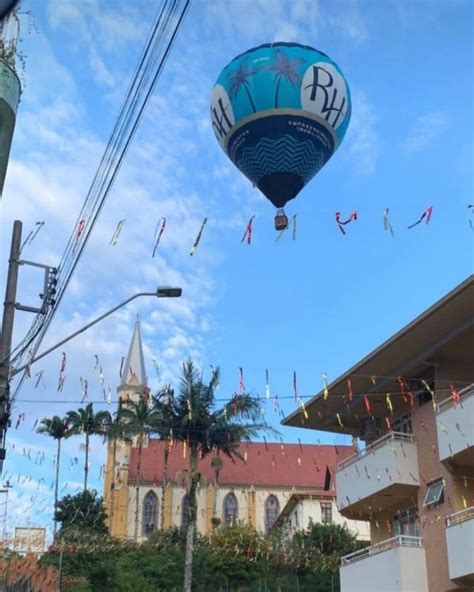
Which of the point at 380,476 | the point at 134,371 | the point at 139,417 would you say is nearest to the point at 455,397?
the point at 380,476

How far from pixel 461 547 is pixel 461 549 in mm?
45

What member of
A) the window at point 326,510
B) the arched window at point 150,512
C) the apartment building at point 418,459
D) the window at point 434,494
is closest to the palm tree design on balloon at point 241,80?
the apartment building at point 418,459

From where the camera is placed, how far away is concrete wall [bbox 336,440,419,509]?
2148 cm

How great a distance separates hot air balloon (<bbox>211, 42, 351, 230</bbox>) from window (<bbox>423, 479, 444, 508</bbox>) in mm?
8578

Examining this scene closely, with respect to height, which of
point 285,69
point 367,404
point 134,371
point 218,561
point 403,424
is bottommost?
point 218,561

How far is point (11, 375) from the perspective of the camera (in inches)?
510

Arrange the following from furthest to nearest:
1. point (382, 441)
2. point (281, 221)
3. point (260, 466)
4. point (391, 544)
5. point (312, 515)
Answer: point (260, 466) < point (312, 515) < point (382, 441) < point (391, 544) < point (281, 221)

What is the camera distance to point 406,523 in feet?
76.0

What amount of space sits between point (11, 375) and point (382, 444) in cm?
1209

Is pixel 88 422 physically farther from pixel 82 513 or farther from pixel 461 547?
pixel 461 547

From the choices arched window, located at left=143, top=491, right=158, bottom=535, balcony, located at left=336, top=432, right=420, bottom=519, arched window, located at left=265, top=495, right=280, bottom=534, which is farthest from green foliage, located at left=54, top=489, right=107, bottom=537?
balcony, located at left=336, top=432, right=420, bottom=519

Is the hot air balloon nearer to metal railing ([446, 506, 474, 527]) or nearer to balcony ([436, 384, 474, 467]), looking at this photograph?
balcony ([436, 384, 474, 467])

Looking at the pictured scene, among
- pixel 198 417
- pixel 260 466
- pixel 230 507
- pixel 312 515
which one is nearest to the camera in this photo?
pixel 198 417

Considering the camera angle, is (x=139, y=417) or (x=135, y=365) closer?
(x=139, y=417)
